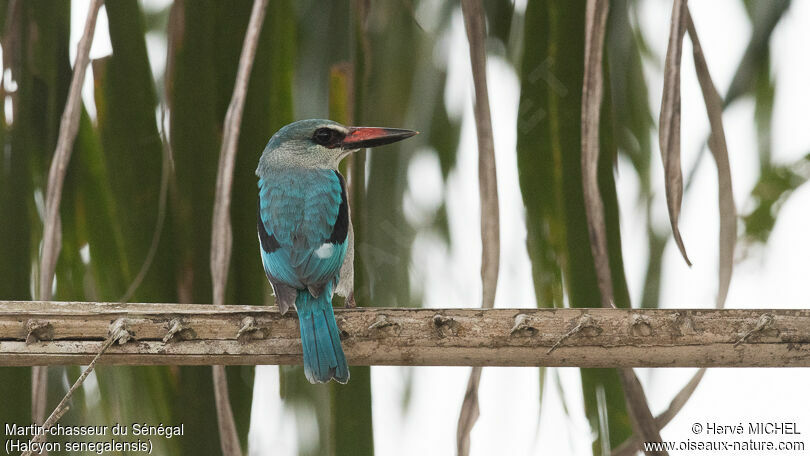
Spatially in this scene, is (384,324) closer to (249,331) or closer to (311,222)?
(249,331)

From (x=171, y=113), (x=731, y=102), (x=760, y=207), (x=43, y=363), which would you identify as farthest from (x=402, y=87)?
(x=43, y=363)

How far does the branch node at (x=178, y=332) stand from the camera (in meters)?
2.07

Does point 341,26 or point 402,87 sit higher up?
point 341,26

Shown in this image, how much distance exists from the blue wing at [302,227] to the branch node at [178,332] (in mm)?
436

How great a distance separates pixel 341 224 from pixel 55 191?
965 mm

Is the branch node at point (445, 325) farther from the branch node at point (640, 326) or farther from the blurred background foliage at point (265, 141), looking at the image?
the blurred background foliage at point (265, 141)

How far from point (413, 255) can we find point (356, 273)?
270mm

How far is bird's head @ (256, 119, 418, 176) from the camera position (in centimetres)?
287

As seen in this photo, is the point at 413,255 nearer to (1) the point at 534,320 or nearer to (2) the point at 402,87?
(2) the point at 402,87

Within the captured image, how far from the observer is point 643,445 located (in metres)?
2.35

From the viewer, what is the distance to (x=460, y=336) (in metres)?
2.14

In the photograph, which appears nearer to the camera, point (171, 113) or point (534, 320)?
point (534, 320)

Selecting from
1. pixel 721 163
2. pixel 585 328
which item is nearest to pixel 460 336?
pixel 585 328

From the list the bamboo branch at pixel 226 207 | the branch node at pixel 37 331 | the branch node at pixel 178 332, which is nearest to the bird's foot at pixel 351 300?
the bamboo branch at pixel 226 207
